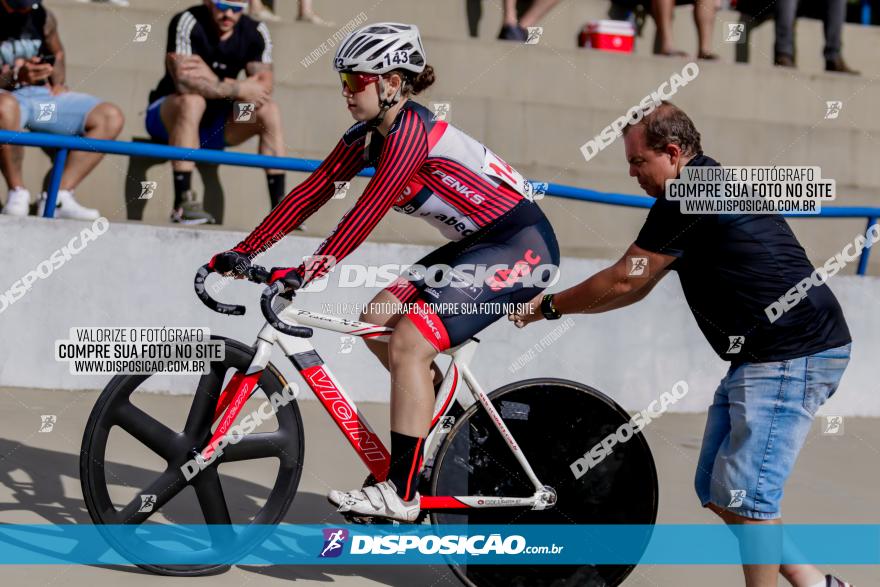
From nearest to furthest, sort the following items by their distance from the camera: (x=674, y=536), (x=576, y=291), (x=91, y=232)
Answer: (x=576, y=291) → (x=674, y=536) → (x=91, y=232)

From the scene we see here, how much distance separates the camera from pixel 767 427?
3.62 metres

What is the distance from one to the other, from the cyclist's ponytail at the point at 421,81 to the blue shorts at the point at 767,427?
1.48 m

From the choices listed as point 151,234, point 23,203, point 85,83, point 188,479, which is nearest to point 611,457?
point 188,479

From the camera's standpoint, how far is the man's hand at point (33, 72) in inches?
287

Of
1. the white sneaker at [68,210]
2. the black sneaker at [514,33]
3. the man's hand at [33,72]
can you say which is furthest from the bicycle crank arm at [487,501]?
the black sneaker at [514,33]

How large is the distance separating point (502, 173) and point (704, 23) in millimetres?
6554

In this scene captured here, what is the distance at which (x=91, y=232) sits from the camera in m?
6.57

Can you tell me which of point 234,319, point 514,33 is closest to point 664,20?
point 514,33

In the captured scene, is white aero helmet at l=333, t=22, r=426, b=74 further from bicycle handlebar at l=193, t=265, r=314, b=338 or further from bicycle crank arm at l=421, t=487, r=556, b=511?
bicycle crank arm at l=421, t=487, r=556, b=511

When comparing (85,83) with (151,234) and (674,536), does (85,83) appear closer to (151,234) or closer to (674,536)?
(151,234)

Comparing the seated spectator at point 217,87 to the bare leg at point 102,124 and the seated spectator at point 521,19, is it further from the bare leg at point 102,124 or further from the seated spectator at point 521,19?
the seated spectator at point 521,19

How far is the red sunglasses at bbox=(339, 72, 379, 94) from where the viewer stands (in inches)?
158

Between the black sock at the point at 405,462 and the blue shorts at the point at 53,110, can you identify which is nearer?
the black sock at the point at 405,462

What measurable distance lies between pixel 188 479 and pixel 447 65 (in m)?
5.70
